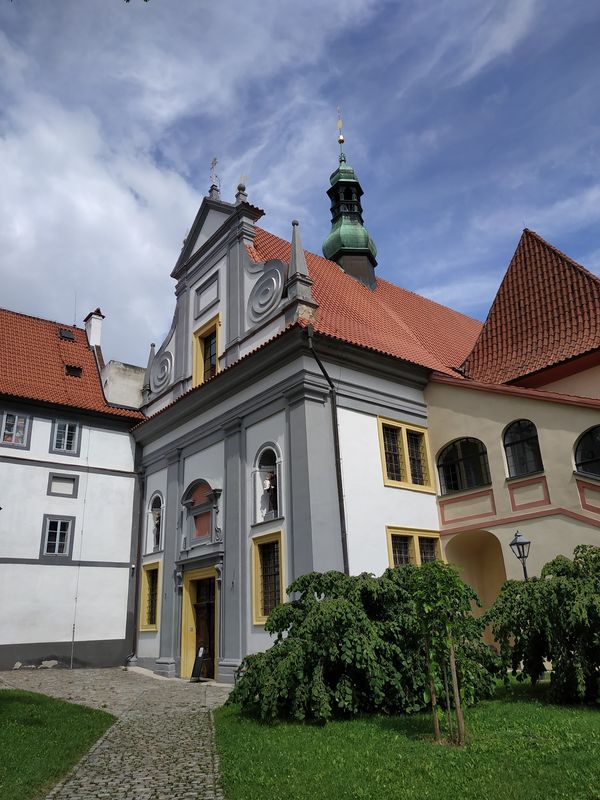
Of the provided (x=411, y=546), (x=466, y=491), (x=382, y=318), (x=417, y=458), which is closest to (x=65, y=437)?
→ (x=382, y=318)

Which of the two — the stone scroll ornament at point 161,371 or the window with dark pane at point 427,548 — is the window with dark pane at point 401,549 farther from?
the stone scroll ornament at point 161,371

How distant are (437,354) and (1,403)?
1349cm

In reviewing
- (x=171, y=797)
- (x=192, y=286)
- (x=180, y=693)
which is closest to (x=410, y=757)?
(x=171, y=797)

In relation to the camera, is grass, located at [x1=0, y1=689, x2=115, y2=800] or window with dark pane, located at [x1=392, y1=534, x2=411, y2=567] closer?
grass, located at [x1=0, y1=689, x2=115, y2=800]

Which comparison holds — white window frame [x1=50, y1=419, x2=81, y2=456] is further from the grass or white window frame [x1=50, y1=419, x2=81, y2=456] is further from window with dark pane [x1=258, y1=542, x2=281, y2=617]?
the grass

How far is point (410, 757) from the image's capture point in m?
6.33

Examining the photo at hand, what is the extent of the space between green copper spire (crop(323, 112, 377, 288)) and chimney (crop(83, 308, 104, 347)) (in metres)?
9.24

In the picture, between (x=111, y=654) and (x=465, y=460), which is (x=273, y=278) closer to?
(x=465, y=460)

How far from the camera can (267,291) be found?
16.9 metres

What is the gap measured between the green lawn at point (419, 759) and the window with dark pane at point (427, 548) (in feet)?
23.2

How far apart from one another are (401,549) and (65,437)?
11517mm

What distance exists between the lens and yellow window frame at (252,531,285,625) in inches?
551

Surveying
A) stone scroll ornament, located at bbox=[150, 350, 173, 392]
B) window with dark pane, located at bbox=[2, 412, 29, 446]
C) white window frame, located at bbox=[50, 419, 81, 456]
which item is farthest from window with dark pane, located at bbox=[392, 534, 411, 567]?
window with dark pane, located at bbox=[2, 412, 29, 446]

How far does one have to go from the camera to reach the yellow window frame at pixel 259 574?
13984mm
